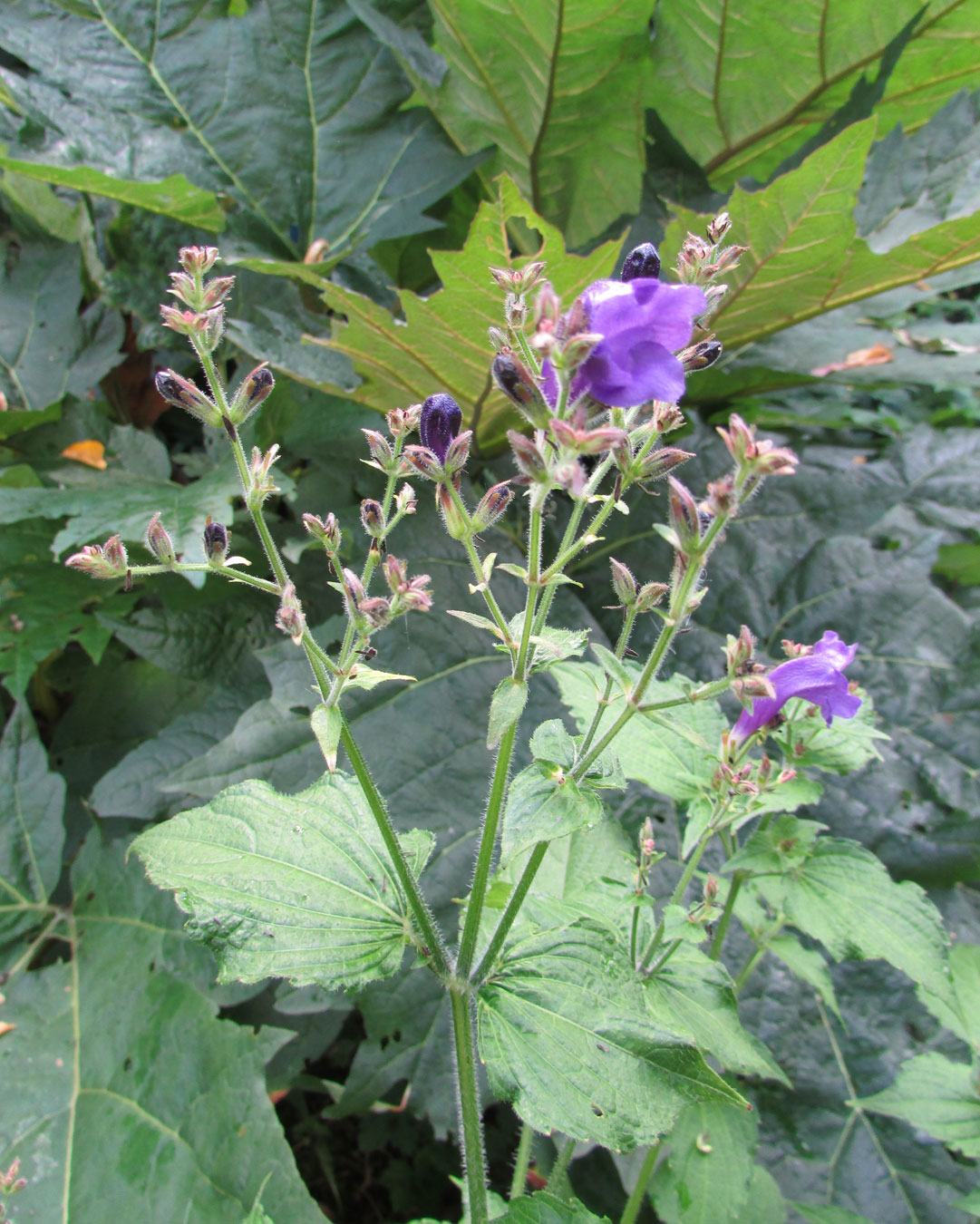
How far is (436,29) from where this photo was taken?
1.89 metres

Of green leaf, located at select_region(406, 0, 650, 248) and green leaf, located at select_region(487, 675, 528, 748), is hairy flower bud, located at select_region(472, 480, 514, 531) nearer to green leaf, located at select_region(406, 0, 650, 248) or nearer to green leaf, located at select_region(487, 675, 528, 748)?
green leaf, located at select_region(487, 675, 528, 748)

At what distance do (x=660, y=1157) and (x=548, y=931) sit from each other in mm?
685

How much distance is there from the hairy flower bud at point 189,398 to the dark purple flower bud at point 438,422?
235mm

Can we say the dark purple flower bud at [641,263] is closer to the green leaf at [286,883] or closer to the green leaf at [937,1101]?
the green leaf at [286,883]

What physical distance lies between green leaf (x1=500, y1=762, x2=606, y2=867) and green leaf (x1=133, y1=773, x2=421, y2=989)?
0.77ft

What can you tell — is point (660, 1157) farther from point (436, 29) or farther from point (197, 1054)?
point (436, 29)

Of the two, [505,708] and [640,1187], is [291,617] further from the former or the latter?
[640,1187]

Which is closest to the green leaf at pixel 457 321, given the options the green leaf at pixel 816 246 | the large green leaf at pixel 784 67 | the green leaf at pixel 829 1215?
the green leaf at pixel 816 246

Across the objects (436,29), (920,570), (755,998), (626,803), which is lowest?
(755,998)

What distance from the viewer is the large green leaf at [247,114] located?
5.90ft

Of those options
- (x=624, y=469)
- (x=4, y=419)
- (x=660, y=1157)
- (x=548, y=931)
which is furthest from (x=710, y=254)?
(x=4, y=419)

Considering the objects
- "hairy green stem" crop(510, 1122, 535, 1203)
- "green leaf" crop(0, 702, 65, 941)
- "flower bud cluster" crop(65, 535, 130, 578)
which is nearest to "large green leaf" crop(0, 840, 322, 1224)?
"green leaf" crop(0, 702, 65, 941)

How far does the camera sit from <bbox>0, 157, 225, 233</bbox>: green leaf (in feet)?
5.26

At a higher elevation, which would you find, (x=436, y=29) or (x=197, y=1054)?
(x=436, y=29)
